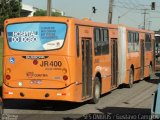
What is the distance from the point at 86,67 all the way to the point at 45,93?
Result: 5.99 feet

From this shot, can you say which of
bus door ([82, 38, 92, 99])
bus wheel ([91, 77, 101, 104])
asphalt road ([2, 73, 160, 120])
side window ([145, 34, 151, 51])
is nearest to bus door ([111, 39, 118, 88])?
asphalt road ([2, 73, 160, 120])

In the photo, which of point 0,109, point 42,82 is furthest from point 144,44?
point 0,109

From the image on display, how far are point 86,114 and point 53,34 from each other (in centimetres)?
254

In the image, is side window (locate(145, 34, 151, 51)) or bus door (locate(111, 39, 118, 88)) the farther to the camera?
side window (locate(145, 34, 151, 51))

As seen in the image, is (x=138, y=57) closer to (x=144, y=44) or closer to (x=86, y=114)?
(x=144, y=44)

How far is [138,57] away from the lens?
24859mm

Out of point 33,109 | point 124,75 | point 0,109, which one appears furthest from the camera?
point 124,75

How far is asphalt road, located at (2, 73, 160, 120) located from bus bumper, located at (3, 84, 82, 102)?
45cm

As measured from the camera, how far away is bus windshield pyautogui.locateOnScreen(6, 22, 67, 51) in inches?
583

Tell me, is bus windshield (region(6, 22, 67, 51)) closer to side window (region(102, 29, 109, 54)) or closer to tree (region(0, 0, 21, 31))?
side window (region(102, 29, 109, 54))

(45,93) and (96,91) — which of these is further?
(96,91)

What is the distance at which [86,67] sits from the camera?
15.9m

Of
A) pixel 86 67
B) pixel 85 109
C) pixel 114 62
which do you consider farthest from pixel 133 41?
pixel 85 109

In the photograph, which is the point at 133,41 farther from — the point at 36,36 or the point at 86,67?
the point at 36,36
